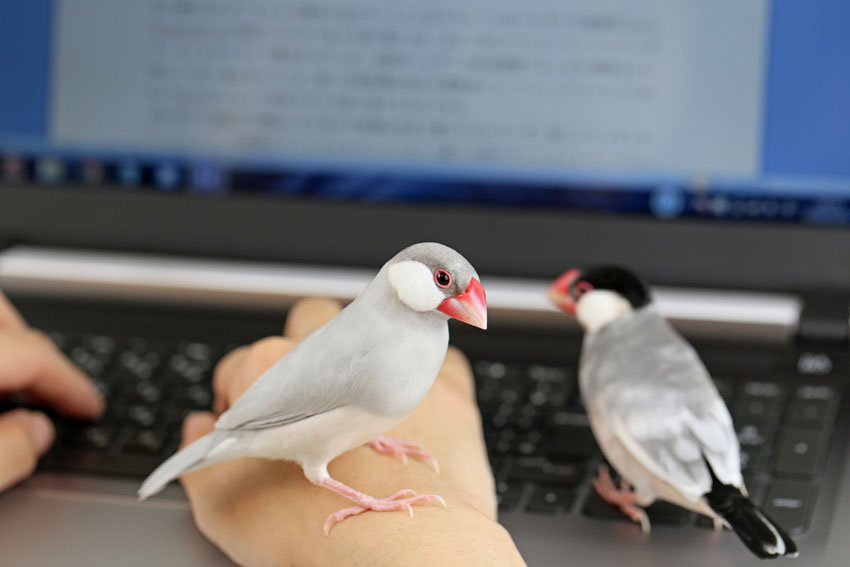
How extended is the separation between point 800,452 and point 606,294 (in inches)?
6.1

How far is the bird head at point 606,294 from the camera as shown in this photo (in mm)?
514

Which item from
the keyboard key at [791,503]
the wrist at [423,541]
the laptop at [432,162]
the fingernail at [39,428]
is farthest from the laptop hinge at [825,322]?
the fingernail at [39,428]

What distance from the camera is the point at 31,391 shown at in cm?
58

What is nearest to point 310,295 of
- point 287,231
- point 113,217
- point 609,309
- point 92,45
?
point 287,231

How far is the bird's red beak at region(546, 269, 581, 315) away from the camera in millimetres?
540

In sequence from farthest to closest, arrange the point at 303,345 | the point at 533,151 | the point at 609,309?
the point at 533,151 < the point at 609,309 < the point at 303,345

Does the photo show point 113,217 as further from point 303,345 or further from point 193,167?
point 303,345

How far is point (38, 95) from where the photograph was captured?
2.65 ft

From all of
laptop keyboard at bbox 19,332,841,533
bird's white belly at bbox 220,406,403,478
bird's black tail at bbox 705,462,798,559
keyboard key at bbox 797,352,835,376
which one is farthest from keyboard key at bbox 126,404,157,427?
keyboard key at bbox 797,352,835,376

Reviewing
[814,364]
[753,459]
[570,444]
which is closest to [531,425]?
[570,444]

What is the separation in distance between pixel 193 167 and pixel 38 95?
0.49 ft

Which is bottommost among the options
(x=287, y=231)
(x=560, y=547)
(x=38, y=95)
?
(x=560, y=547)

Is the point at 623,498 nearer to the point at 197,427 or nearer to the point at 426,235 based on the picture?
the point at 197,427

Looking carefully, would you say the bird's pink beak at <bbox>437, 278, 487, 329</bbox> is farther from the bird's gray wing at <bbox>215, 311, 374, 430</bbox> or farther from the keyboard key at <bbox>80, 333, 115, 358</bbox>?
the keyboard key at <bbox>80, 333, 115, 358</bbox>
